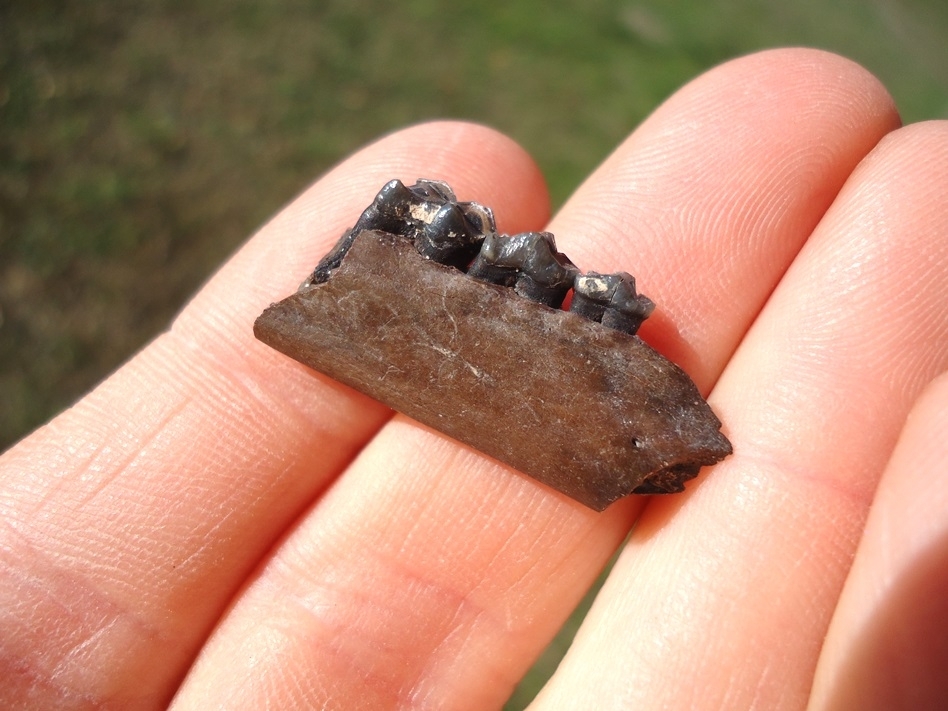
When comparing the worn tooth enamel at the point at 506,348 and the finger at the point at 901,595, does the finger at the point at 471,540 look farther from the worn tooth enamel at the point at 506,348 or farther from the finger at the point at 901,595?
the finger at the point at 901,595

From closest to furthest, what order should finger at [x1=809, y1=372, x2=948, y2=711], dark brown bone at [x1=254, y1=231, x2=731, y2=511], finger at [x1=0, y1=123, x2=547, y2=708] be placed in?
finger at [x1=809, y1=372, x2=948, y2=711]
dark brown bone at [x1=254, y1=231, x2=731, y2=511]
finger at [x1=0, y1=123, x2=547, y2=708]

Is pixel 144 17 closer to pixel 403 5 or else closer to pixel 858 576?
pixel 403 5

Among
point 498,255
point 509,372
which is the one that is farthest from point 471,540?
point 498,255

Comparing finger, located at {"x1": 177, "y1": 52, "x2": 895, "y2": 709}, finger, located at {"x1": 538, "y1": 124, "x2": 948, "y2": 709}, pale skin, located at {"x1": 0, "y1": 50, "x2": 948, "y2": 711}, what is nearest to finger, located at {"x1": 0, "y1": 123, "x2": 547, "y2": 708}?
pale skin, located at {"x1": 0, "y1": 50, "x2": 948, "y2": 711}

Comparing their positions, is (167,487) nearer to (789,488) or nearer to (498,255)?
(498,255)

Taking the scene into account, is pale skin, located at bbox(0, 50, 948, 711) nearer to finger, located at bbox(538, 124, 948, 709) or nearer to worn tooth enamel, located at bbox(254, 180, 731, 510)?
finger, located at bbox(538, 124, 948, 709)
